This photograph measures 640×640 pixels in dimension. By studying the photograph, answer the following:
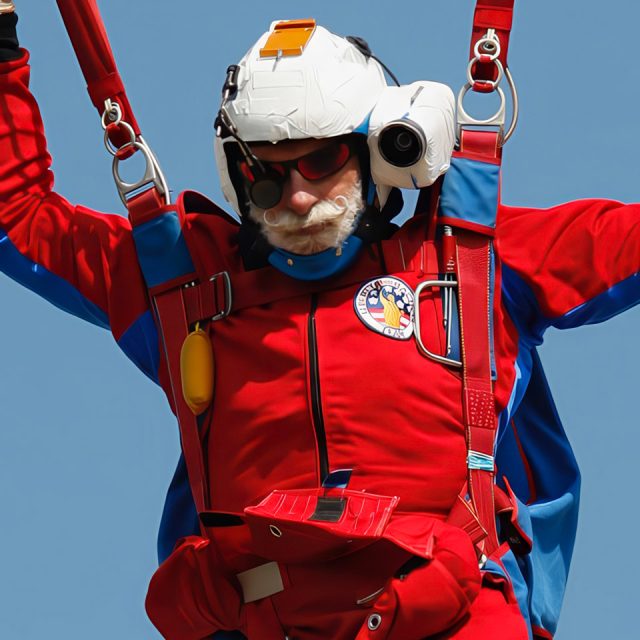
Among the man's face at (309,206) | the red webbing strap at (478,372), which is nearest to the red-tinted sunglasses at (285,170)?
the man's face at (309,206)

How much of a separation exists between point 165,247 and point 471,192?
1.28 metres

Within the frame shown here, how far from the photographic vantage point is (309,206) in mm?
11672

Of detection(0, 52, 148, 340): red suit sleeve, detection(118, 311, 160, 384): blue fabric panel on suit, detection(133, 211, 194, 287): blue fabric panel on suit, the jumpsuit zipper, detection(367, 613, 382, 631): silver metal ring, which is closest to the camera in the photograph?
detection(367, 613, 382, 631): silver metal ring

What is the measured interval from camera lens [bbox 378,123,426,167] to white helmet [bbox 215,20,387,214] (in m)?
0.10

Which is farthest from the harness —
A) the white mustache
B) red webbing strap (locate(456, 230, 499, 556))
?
the white mustache

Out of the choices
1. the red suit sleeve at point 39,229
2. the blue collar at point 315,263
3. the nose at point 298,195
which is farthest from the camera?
the red suit sleeve at point 39,229

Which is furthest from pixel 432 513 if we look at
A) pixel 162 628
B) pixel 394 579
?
pixel 162 628

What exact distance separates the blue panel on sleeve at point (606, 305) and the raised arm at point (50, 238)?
1736mm

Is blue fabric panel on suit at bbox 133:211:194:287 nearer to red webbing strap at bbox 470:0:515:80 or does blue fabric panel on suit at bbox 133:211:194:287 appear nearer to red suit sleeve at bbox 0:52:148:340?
red suit sleeve at bbox 0:52:148:340

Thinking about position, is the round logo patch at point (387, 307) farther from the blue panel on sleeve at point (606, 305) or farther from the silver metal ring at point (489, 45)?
the silver metal ring at point (489, 45)

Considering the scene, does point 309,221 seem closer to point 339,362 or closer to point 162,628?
point 339,362

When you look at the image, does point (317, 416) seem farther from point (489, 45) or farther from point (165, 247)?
point (489, 45)

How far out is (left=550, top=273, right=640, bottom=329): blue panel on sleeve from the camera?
11.8m

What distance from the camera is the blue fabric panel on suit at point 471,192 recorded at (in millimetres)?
11820
